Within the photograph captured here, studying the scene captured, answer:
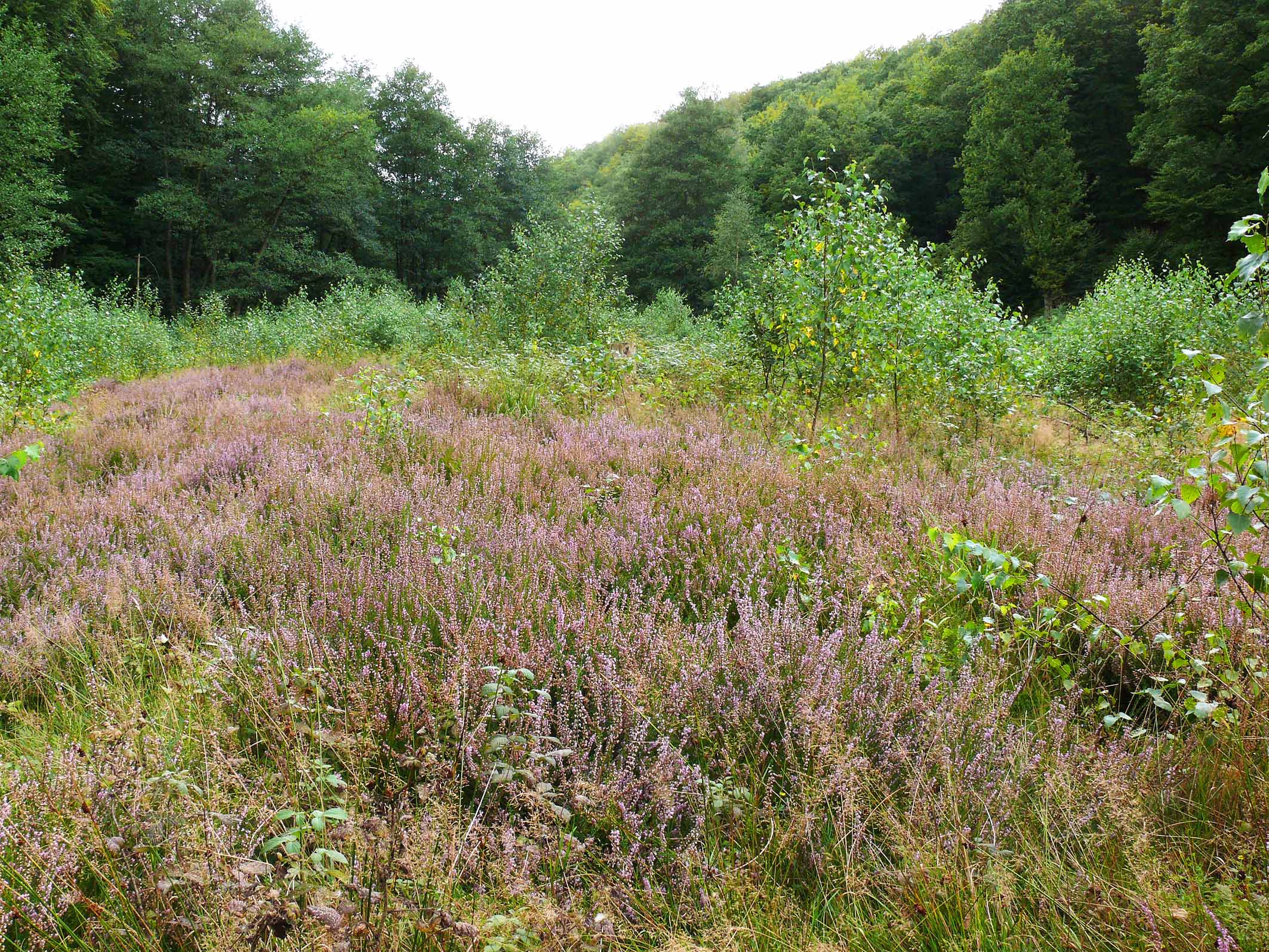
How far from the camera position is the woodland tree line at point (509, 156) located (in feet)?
86.6

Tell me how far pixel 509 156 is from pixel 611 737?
5252cm

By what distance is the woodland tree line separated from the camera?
86.6 ft

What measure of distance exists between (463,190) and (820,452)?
47032 millimetres

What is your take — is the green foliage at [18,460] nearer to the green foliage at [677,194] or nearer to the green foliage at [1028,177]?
the green foliage at [1028,177]

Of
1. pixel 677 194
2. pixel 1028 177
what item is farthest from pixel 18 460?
pixel 677 194

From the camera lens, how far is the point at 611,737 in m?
1.75

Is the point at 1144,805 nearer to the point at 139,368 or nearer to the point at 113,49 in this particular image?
the point at 139,368

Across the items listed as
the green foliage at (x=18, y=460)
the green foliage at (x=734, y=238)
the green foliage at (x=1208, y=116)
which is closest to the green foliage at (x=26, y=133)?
the green foliage at (x=18, y=460)

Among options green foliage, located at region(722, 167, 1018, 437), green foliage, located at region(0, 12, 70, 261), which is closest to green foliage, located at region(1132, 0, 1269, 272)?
green foliage, located at region(722, 167, 1018, 437)

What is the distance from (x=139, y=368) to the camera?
12727mm

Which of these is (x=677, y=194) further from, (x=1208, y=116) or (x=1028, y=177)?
(x=1208, y=116)

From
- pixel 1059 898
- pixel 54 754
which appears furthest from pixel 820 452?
pixel 54 754

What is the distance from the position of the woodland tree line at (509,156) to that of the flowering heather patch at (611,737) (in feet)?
67.2

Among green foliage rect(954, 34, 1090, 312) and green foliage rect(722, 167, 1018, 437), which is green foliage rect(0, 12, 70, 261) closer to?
green foliage rect(722, 167, 1018, 437)
